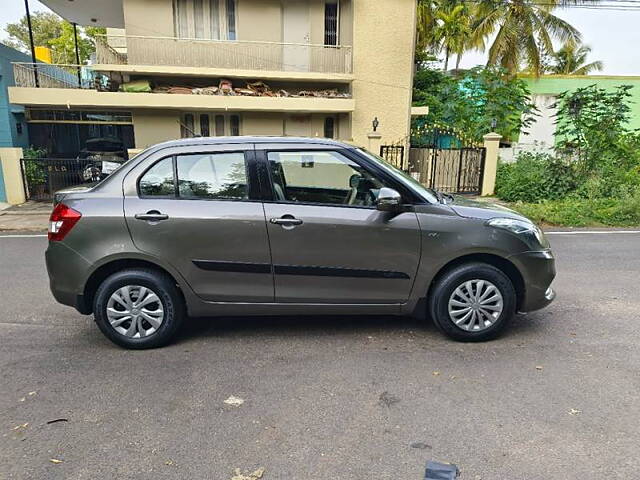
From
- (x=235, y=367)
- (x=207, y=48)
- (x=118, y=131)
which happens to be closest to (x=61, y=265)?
(x=235, y=367)

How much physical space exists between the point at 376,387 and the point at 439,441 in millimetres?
662

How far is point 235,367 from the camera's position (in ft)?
11.6

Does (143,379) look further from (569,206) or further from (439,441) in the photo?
(569,206)

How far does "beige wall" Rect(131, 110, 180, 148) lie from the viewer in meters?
16.6

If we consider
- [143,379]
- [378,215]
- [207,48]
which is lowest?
[143,379]

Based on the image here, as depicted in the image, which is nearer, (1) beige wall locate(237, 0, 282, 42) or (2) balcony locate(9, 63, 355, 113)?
(2) balcony locate(9, 63, 355, 113)

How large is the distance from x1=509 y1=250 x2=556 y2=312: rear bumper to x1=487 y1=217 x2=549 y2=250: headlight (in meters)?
0.08

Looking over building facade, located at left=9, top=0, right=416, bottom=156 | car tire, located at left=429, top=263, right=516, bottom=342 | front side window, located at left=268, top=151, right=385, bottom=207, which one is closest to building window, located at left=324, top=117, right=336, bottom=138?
building facade, located at left=9, top=0, right=416, bottom=156

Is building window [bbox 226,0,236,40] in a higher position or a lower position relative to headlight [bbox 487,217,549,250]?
higher

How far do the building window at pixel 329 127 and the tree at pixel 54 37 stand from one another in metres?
22.7

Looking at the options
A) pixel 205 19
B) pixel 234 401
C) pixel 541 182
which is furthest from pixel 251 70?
pixel 234 401

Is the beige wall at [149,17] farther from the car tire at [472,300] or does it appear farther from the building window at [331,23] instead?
the car tire at [472,300]

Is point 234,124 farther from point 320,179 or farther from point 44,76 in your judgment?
point 320,179

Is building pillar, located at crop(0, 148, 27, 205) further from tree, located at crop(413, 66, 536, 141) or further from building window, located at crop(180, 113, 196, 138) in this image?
tree, located at crop(413, 66, 536, 141)
